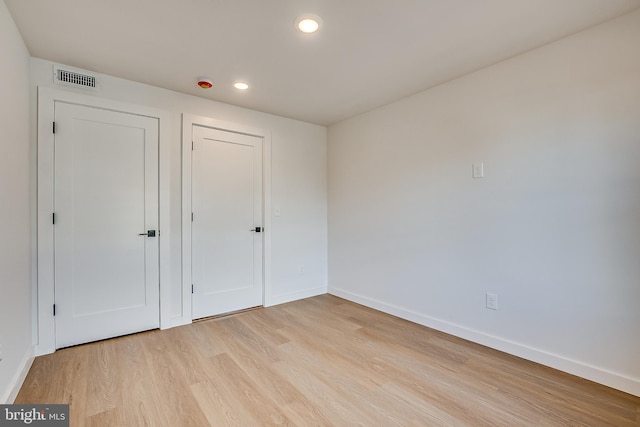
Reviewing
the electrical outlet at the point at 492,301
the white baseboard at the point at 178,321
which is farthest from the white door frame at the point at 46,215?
the electrical outlet at the point at 492,301

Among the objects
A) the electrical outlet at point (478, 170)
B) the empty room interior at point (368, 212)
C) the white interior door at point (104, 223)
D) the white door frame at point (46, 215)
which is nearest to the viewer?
the empty room interior at point (368, 212)

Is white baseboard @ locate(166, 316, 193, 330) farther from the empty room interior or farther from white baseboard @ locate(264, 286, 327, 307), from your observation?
white baseboard @ locate(264, 286, 327, 307)

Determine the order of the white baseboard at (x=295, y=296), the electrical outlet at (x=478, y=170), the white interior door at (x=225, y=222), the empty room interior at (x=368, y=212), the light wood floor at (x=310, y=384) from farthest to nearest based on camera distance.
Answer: the white baseboard at (x=295, y=296), the white interior door at (x=225, y=222), the electrical outlet at (x=478, y=170), the empty room interior at (x=368, y=212), the light wood floor at (x=310, y=384)

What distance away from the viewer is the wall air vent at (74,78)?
2380 mm

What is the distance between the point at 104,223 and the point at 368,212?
2.70 meters

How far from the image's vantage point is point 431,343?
2.57 m

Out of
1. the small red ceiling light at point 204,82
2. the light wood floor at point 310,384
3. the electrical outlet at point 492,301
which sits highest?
the small red ceiling light at point 204,82

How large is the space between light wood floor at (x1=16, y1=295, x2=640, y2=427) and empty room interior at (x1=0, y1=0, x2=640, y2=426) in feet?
0.06

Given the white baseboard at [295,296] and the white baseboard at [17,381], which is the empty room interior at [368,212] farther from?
the white baseboard at [295,296]

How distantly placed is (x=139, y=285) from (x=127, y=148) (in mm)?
1272

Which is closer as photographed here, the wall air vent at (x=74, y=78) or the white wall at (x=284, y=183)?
the wall air vent at (x=74, y=78)

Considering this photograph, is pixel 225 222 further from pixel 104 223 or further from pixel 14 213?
pixel 14 213

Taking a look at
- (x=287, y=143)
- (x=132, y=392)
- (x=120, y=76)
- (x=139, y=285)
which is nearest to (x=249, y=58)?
(x=120, y=76)

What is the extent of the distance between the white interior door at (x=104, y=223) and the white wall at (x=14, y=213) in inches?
9.0
